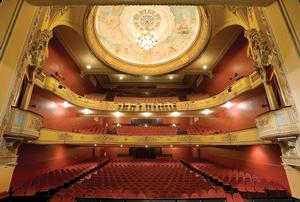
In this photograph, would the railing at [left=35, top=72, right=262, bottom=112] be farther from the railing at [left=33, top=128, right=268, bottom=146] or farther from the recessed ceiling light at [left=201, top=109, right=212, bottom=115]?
the railing at [left=33, top=128, right=268, bottom=146]

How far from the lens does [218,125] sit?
1216 centimetres

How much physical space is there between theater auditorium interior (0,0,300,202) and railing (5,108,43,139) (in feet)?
0.10

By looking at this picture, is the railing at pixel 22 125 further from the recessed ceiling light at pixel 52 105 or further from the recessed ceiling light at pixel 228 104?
the recessed ceiling light at pixel 228 104

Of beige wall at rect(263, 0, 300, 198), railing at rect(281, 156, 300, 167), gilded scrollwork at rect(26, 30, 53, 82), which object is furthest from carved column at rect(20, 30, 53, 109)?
railing at rect(281, 156, 300, 167)

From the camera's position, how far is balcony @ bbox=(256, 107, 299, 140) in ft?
13.1

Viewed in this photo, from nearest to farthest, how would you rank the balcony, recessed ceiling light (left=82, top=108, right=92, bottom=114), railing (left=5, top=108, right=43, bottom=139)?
the balcony, railing (left=5, top=108, right=43, bottom=139), recessed ceiling light (left=82, top=108, right=92, bottom=114)

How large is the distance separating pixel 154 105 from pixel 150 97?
438cm

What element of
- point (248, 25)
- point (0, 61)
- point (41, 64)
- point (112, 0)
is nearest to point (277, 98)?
point (248, 25)

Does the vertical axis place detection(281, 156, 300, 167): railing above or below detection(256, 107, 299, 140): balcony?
below

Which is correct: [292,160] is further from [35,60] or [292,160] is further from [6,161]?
[35,60]

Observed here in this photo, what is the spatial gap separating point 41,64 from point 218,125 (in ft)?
38.2

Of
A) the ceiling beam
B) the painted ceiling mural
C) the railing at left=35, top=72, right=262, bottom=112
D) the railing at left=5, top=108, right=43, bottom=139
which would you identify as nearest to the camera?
the ceiling beam

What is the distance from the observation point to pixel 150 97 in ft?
58.0

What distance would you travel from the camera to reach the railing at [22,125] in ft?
14.2
